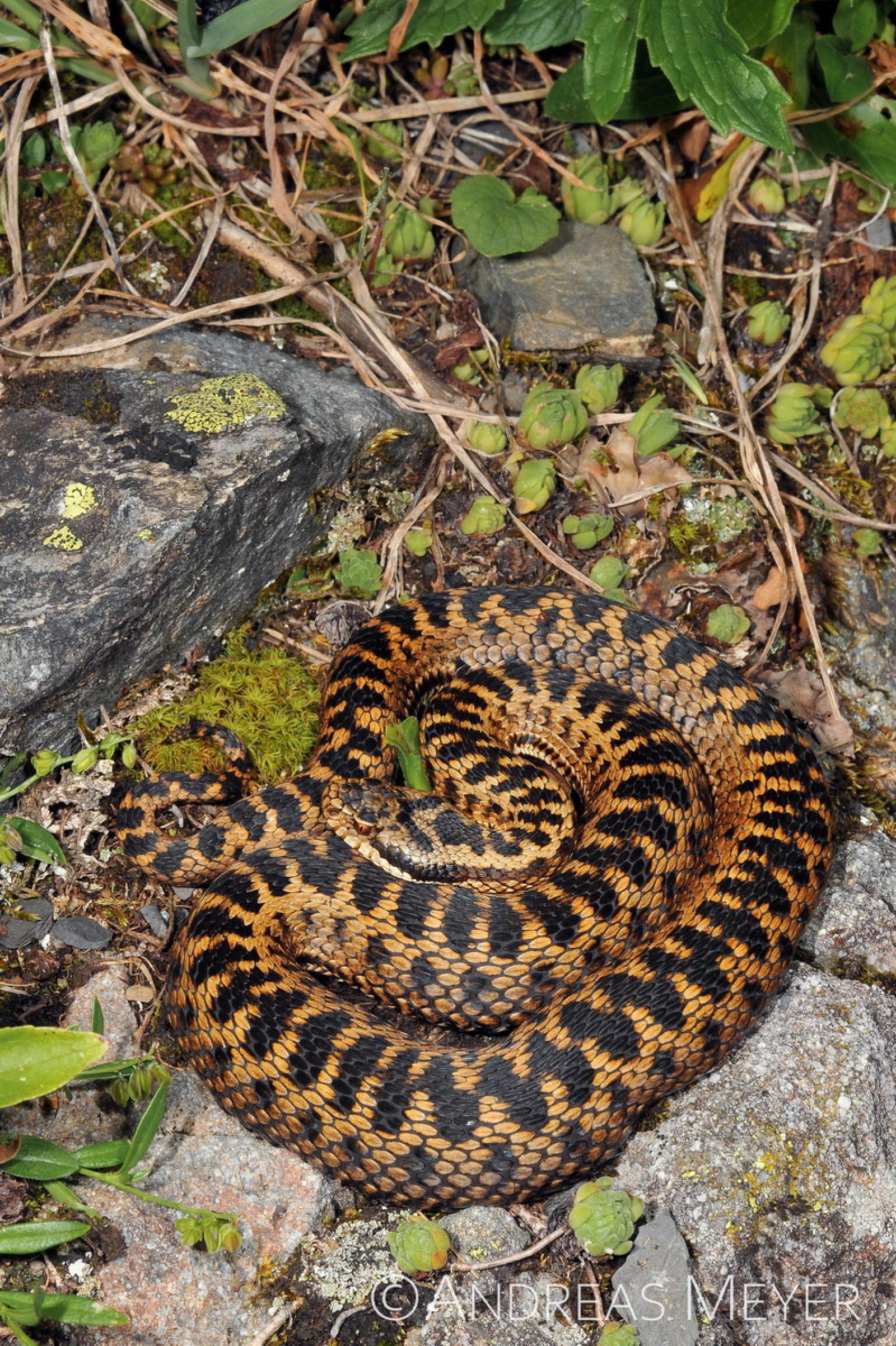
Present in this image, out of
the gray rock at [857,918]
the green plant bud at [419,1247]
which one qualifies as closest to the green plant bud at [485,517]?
the gray rock at [857,918]

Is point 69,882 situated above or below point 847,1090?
above

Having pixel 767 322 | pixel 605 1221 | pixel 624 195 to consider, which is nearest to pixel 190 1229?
pixel 605 1221

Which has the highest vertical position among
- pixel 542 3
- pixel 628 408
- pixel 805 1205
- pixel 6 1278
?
pixel 542 3

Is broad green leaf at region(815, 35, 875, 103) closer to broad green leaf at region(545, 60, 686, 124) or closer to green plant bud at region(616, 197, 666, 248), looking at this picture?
broad green leaf at region(545, 60, 686, 124)

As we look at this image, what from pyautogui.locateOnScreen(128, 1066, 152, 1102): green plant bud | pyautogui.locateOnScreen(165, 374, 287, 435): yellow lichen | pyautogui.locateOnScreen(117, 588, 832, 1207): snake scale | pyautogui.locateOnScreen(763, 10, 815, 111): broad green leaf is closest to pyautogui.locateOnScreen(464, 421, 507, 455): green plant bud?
pyautogui.locateOnScreen(117, 588, 832, 1207): snake scale

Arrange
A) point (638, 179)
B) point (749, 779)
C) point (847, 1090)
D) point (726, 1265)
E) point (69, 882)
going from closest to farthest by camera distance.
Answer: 1. point (726, 1265)
2. point (847, 1090)
3. point (69, 882)
4. point (749, 779)
5. point (638, 179)

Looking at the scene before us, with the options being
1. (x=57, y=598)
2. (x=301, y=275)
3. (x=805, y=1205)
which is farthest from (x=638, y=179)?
(x=805, y=1205)

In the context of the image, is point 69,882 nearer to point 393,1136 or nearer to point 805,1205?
point 393,1136

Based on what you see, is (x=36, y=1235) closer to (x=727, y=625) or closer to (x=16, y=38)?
(x=727, y=625)
